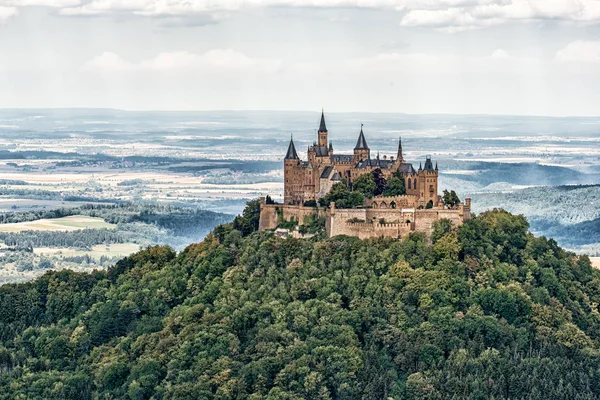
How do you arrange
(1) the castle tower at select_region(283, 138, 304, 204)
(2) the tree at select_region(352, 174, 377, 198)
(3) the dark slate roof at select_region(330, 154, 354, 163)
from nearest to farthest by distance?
1. (2) the tree at select_region(352, 174, 377, 198)
2. (3) the dark slate roof at select_region(330, 154, 354, 163)
3. (1) the castle tower at select_region(283, 138, 304, 204)

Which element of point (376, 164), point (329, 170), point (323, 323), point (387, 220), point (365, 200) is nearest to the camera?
point (323, 323)

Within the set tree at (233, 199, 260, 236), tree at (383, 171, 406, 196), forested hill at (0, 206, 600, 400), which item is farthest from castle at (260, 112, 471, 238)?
tree at (233, 199, 260, 236)

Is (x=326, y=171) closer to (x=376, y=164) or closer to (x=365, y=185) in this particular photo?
(x=376, y=164)

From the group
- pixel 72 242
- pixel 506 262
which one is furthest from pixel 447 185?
pixel 506 262

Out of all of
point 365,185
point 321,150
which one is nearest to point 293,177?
point 321,150

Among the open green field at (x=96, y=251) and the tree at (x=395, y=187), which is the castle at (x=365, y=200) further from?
the open green field at (x=96, y=251)

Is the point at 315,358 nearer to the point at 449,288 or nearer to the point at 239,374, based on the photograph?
the point at 239,374

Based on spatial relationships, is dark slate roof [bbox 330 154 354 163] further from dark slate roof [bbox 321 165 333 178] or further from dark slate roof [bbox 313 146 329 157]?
dark slate roof [bbox 321 165 333 178]

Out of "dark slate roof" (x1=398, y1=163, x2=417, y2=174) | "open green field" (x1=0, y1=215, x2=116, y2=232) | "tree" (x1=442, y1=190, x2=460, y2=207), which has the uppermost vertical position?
"dark slate roof" (x1=398, y1=163, x2=417, y2=174)
